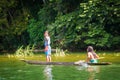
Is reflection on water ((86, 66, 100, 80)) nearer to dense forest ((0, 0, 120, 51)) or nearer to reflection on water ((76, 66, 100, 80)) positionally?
reflection on water ((76, 66, 100, 80))

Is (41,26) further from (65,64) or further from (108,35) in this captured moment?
(65,64)

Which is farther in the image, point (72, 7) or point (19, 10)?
point (19, 10)

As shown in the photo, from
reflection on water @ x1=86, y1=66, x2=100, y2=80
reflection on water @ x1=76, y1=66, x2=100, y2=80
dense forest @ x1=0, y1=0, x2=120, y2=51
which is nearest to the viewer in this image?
reflection on water @ x1=86, y1=66, x2=100, y2=80

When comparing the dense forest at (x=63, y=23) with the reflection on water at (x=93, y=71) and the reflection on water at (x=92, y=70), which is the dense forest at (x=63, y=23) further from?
the reflection on water at (x=93, y=71)

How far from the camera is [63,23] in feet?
123

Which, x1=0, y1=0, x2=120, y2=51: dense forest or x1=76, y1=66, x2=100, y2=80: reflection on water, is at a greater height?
x1=0, y1=0, x2=120, y2=51: dense forest

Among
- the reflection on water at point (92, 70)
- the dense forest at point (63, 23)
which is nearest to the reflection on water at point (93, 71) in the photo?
the reflection on water at point (92, 70)

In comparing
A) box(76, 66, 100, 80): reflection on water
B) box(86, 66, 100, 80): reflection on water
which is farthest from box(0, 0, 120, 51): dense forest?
box(86, 66, 100, 80): reflection on water

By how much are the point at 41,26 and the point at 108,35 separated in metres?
11.4

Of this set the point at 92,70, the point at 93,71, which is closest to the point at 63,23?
the point at 92,70

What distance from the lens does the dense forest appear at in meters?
34.7

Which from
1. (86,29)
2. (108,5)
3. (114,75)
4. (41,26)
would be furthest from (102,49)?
(114,75)

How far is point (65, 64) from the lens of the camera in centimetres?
2297

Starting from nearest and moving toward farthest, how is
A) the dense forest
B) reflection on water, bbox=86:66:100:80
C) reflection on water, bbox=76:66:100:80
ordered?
reflection on water, bbox=86:66:100:80, reflection on water, bbox=76:66:100:80, the dense forest
